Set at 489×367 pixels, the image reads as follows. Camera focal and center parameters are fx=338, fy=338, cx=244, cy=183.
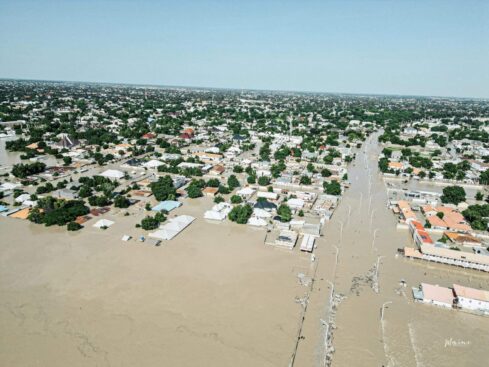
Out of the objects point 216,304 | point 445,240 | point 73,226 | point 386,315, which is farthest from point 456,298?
point 73,226

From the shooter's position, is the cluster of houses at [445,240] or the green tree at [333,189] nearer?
the cluster of houses at [445,240]

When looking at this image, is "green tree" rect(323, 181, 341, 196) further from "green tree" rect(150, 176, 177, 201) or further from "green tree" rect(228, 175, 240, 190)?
"green tree" rect(150, 176, 177, 201)

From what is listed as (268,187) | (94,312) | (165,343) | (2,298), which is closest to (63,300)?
(94,312)

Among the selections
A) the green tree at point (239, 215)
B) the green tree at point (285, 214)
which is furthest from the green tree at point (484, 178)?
the green tree at point (239, 215)

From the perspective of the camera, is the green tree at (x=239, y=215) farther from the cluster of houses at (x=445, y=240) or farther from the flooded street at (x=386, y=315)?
the cluster of houses at (x=445, y=240)

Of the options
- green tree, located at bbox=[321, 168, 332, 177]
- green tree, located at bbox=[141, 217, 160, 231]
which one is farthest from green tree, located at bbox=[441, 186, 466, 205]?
green tree, located at bbox=[141, 217, 160, 231]

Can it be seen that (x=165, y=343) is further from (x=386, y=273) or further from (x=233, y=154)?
(x=233, y=154)

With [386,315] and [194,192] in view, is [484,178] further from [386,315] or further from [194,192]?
[194,192]
